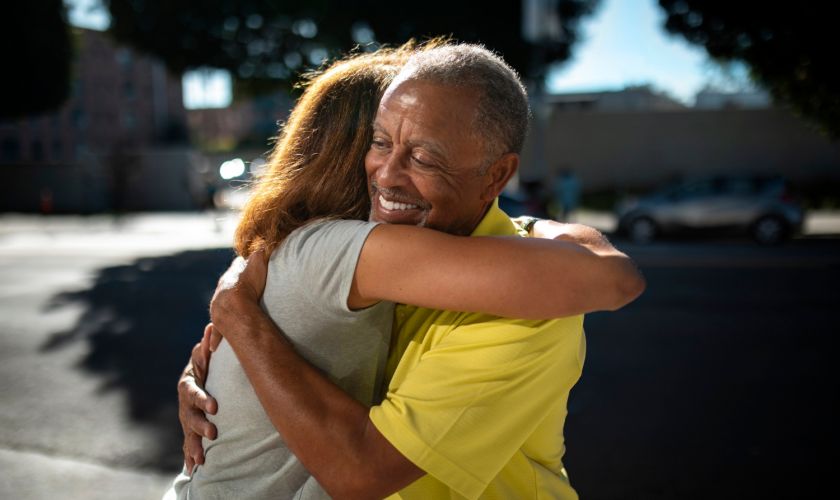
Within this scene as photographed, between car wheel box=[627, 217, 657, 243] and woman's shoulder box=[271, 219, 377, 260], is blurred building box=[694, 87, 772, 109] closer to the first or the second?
car wheel box=[627, 217, 657, 243]

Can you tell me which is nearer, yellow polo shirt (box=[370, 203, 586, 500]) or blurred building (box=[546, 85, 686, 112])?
yellow polo shirt (box=[370, 203, 586, 500])

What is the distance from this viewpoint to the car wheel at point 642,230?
16.0m

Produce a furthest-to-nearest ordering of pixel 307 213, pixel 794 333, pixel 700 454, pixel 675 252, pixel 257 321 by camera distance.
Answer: pixel 675 252
pixel 794 333
pixel 700 454
pixel 307 213
pixel 257 321

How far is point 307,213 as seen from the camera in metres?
1.49

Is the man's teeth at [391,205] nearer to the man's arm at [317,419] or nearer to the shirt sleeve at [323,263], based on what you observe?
the shirt sleeve at [323,263]

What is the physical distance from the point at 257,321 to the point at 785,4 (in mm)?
17070

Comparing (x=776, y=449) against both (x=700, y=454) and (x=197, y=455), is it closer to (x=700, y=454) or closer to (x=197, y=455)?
(x=700, y=454)

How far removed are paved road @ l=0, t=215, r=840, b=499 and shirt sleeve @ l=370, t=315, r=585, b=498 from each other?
6.03 ft

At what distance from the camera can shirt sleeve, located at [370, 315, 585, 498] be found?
46.5 inches

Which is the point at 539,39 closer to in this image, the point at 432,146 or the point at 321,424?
the point at 432,146

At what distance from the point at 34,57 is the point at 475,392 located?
28.4m

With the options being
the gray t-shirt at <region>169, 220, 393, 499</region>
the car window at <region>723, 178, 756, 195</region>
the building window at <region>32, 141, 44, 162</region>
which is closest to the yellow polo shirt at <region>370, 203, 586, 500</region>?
the gray t-shirt at <region>169, 220, 393, 499</region>

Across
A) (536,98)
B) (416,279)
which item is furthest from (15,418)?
(536,98)

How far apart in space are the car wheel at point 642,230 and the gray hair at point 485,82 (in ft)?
50.0
